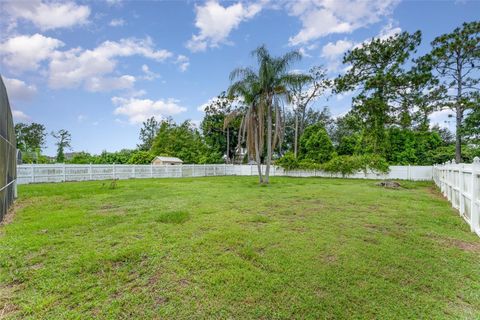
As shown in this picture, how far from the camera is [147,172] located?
1777cm

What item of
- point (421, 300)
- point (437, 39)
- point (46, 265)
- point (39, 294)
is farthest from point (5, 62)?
point (437, 39)

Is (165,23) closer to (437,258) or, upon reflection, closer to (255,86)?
(255,86)

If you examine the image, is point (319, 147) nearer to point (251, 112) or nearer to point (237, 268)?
point (251, 112)

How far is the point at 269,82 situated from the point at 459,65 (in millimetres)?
11784

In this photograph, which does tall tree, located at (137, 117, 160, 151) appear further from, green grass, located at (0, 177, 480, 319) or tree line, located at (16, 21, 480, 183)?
green grass, located at (0, 177, 480, 319)

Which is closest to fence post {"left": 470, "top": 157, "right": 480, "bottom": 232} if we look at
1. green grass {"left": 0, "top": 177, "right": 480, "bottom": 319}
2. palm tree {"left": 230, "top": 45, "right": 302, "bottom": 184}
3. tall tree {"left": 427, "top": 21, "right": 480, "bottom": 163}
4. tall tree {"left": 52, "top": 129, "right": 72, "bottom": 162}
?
green grass {"left": 0, "top": 177, "right": 480, "bottom": 319}

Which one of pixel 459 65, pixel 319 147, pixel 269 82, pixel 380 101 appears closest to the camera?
pixel 269 82

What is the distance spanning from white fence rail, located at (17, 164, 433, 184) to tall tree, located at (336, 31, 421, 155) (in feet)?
9.97

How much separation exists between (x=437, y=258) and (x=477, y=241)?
1.32 m

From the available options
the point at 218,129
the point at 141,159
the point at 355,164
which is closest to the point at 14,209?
the point at 355,164

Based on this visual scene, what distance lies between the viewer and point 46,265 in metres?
2.75

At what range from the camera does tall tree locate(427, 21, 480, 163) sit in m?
14.0

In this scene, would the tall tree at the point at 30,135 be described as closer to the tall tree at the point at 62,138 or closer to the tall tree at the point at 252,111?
the tall tree at the point at 62,138

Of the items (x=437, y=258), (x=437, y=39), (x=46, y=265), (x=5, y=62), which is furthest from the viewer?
(x=437, y=39)
